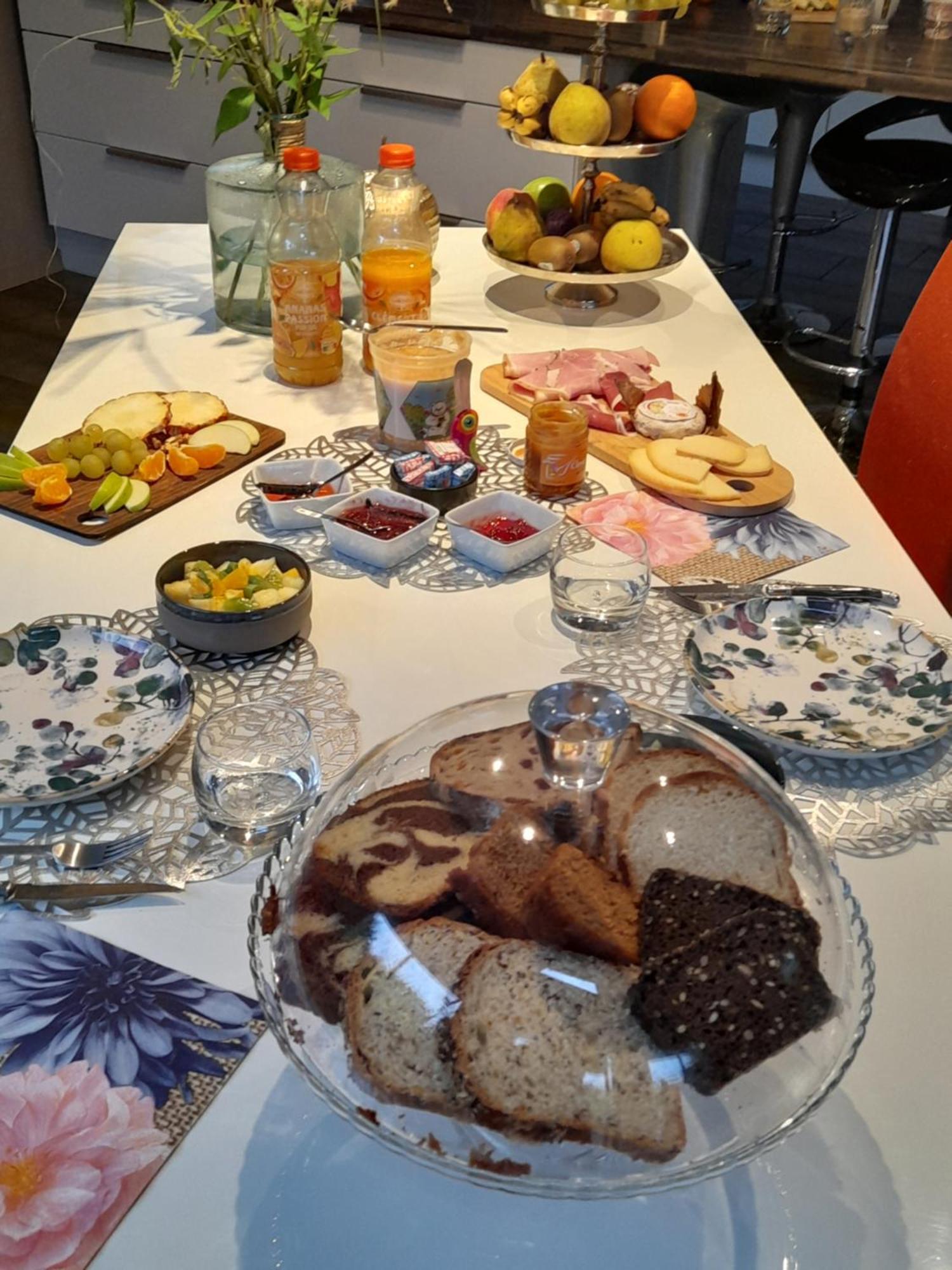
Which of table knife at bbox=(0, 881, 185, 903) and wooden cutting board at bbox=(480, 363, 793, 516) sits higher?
wooden cutting board at bbox=(480, 363, 793, 516)

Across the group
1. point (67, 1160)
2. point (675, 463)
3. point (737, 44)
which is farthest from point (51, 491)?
point (737, 44)

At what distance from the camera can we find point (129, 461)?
4.50ft

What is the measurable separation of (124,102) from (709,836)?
12.5ft

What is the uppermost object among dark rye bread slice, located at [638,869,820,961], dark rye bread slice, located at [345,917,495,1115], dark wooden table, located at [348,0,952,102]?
dark wooden table, located at [348,0,952,102]

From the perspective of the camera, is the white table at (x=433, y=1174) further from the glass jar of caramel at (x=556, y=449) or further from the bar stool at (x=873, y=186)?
the bar stool at (x=873, y=186)

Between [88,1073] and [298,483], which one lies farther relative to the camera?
[298,483]

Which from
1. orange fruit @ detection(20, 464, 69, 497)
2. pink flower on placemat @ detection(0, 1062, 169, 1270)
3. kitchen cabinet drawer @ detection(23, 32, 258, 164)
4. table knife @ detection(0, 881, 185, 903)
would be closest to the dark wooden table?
kitchen cabinet drawer @ detection(23, 32, 258, 164)

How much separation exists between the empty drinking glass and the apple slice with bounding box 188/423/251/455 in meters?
0.44

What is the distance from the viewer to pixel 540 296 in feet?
6.40

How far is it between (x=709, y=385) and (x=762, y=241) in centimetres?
348

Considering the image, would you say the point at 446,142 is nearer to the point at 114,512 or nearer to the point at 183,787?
the point at 114,512

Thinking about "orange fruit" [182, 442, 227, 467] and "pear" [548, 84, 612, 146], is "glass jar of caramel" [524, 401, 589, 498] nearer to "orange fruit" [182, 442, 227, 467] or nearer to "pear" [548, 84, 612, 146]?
"orange fruit" [182, 442, 227, 467]

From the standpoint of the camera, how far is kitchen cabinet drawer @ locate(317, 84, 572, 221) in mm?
3303

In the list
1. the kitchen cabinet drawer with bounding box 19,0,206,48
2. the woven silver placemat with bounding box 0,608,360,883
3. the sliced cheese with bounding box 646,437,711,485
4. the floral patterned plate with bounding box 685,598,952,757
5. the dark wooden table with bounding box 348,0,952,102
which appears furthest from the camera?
the kitchen cabinet drawer with bounding box 19,0,206,48
